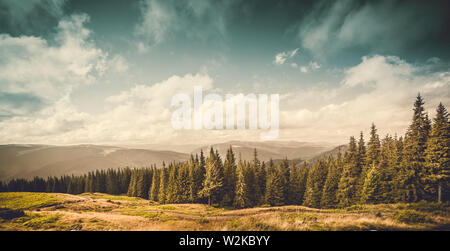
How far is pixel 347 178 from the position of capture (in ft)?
110

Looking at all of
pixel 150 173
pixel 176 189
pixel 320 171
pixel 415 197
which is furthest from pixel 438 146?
pixel 150 173

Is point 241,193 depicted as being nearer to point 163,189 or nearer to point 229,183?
point 229,183

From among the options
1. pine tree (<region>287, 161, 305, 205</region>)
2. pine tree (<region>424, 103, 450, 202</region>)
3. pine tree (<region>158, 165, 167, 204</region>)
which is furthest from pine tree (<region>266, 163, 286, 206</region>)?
pine tree (<region>158, 165, 167, 204</region>)

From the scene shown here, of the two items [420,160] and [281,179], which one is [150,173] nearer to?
[281,179]

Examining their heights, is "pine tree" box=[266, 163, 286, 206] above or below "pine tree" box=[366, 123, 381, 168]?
below

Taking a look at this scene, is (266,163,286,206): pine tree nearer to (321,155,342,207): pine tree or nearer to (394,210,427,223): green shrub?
(321,155,342,207): pine tree

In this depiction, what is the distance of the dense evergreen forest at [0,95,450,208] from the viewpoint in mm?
21844

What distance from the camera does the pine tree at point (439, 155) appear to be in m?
20.5

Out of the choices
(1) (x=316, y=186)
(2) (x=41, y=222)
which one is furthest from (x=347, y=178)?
(2) (x=41, y=222)

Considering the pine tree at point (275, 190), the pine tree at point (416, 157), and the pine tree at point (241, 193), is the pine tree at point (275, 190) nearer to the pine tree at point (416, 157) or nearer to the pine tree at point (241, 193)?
the pine tree at point (241, 193)

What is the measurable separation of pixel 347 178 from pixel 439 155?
14.9 metres

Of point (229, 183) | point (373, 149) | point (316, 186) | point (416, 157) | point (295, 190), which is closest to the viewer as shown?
point (416, 157)

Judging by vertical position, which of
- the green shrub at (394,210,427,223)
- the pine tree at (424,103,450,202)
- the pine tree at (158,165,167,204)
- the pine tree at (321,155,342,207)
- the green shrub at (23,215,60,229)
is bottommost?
the pine tree at (158,165,167,204)
